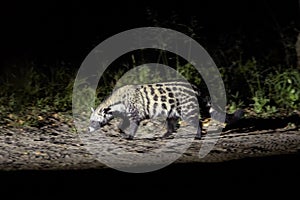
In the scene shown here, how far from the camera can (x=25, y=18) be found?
1105 centimetres

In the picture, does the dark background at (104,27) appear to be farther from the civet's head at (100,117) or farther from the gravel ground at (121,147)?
the civet's head at (100,117)

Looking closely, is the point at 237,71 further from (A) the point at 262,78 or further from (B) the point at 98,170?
(B) the point at 98,170

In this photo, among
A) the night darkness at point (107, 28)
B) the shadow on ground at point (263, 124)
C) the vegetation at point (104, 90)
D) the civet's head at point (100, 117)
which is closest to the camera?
the civet's head at point (100, 117)

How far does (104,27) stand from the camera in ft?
37.5

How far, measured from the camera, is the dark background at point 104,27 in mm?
10656

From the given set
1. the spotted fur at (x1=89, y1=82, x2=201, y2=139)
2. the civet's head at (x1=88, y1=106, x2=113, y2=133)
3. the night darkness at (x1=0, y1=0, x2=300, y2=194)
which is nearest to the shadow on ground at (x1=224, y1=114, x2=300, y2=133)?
the spotted fur at (x1=89, y1=82, x2=201, y2=139)

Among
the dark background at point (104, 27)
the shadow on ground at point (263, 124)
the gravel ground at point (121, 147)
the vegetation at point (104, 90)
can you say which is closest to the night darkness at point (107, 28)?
the dark background at point (104, 27)

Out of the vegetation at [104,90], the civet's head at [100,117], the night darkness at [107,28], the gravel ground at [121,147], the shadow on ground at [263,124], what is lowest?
the gravel ground at [121,147]

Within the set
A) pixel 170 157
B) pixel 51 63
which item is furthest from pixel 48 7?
pixel 170 157

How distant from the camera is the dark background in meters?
10.7

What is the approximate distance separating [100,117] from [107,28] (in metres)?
4.00

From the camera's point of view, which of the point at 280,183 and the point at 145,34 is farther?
the point at 145,34

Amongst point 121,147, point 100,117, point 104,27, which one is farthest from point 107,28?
point 121,147

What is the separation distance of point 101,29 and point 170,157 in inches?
210
